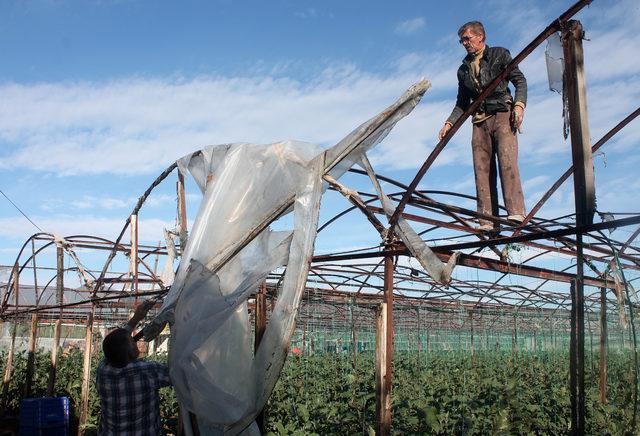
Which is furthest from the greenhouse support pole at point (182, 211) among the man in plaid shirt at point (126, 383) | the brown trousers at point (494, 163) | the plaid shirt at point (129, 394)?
the brown trousers at point (494, 163)

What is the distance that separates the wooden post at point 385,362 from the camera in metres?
4.46

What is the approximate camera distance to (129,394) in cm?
457

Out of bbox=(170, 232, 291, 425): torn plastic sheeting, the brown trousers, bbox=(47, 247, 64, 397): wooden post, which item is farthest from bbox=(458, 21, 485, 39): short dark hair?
bbox=(47, 247, 64, 397): wooden post

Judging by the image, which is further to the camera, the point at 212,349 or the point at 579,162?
the point at 212,349

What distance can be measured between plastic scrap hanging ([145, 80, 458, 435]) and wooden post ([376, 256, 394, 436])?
75 cm

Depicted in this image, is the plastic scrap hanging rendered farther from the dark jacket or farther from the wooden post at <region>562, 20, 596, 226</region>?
the dark jacket

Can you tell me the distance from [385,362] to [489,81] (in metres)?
2.33

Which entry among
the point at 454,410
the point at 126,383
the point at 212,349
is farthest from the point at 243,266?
the point at 454,410

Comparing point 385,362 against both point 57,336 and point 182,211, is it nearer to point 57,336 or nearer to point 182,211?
point 182,211

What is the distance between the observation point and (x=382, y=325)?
466 cm

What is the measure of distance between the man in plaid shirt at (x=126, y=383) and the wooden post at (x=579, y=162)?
2.94 m

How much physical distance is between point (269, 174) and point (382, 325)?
152 centimetres

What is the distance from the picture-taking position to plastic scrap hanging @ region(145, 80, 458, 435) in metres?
3.61

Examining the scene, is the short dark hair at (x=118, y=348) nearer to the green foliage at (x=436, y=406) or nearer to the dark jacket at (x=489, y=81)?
the green foliage at (x=436, y=406)
